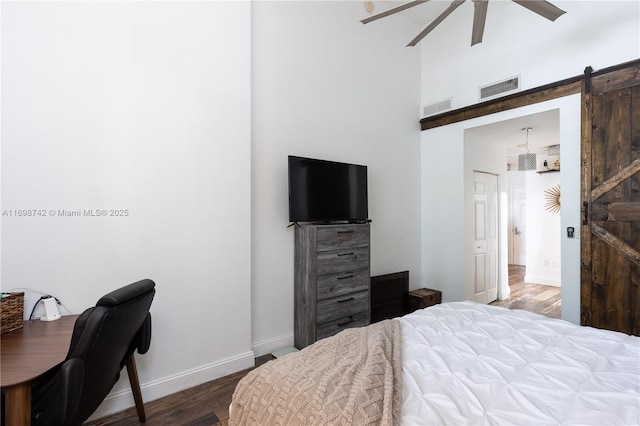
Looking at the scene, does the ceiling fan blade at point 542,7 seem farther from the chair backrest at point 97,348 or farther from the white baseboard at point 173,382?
the white baseboard at point 173,382

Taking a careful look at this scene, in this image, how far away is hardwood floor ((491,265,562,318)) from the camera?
448 centimetres

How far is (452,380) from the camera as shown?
1314 mm

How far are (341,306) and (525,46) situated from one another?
3.63 metres

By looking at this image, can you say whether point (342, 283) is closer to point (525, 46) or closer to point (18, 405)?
point (18, 405)

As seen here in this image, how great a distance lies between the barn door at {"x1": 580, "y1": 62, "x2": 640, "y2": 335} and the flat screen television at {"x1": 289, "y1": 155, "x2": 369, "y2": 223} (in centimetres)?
222

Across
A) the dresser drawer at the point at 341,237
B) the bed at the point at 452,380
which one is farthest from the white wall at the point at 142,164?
the bed at the point at 452,380

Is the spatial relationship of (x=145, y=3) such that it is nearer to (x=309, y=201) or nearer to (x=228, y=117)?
(x=228, y=117)

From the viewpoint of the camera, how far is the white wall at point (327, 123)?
10.00ft

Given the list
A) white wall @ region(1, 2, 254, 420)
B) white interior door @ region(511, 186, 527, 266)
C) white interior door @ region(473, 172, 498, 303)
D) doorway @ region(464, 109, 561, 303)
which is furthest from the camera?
white interior door @ region(511, 186, 527, 266)

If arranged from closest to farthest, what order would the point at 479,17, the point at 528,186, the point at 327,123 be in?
1. the point at 479,17
2. the point at 327,123
3. the point at 528,186

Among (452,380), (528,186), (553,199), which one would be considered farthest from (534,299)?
(452,380)

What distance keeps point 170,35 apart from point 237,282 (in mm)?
2006

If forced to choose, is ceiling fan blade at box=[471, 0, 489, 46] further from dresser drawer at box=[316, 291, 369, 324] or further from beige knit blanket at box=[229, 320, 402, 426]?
dresser drawer at box=[316, 291, 369, 324]

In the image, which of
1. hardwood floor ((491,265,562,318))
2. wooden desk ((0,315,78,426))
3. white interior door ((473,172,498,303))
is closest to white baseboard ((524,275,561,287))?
hardwood floor ((491,265,562,318))
